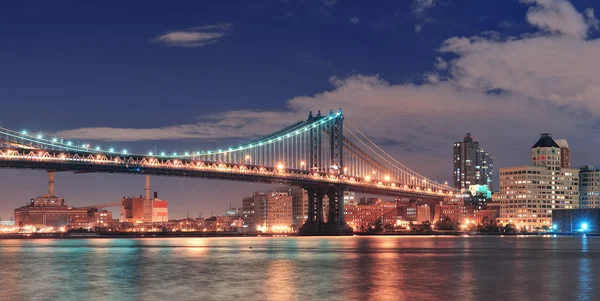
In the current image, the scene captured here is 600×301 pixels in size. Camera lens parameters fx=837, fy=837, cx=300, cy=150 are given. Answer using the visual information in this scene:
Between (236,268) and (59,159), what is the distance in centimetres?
5529

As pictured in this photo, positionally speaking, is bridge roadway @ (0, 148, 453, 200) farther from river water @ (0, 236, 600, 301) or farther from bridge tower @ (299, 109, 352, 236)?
river water @ (0, 236, 600, 301)

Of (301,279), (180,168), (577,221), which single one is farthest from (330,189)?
(301,279)

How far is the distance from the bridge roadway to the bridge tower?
226 cm

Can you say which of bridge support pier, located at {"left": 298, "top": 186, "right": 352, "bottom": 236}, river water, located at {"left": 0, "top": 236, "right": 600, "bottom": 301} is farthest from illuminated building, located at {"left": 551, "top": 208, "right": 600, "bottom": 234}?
river water, located at {"left": 0, "top": 236, "right": 600, "bottom": 301}

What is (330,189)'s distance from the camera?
131 metres

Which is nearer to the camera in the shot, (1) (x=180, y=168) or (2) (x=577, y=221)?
(1) (x=180, y=168)

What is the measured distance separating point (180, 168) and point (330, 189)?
27157 millimetres

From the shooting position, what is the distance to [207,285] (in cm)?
3969

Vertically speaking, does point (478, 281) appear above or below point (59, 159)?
below

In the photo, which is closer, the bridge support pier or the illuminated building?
the bridge support pier

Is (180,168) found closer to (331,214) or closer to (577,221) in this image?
(331,214)

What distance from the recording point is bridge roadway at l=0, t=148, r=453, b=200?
3861 inches

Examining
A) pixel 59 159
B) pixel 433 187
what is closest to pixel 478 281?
pixel 59 159

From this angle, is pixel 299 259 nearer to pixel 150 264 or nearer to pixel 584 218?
pixel 150 264
